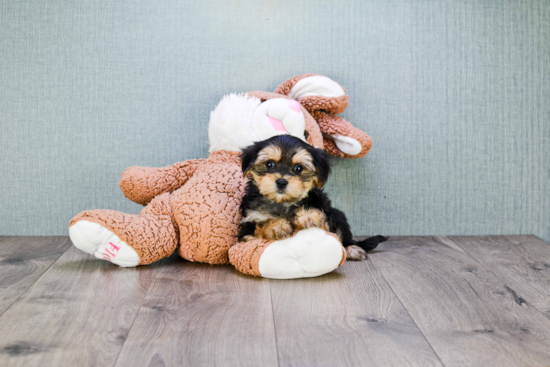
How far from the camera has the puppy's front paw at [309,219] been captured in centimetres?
194

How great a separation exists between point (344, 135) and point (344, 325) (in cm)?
123

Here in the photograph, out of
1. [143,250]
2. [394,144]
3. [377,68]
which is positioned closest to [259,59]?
[377,68]

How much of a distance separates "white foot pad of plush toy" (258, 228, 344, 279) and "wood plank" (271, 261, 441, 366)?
0.17 feet

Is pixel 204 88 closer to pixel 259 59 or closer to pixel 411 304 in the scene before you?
pixel 259 59

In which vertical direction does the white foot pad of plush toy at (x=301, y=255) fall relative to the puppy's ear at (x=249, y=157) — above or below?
below

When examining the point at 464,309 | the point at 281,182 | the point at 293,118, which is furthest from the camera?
the point at 293,118

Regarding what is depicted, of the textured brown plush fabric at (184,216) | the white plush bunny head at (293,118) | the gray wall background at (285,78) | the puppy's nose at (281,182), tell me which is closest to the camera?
the puppy's nose at (281,182)

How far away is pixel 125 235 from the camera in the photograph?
6.56ft

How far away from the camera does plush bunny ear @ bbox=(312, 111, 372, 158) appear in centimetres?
251

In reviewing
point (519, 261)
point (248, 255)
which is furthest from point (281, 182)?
point (519, 261)

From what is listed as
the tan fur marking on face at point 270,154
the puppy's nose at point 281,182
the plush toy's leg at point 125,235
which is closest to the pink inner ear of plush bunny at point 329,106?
the tan fur marking on face at point 270,154

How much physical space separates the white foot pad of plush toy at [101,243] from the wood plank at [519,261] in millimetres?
1611

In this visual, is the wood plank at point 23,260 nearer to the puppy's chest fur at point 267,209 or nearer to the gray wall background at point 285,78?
the gray wall background at point 285,78

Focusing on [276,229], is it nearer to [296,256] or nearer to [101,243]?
[296,256]
